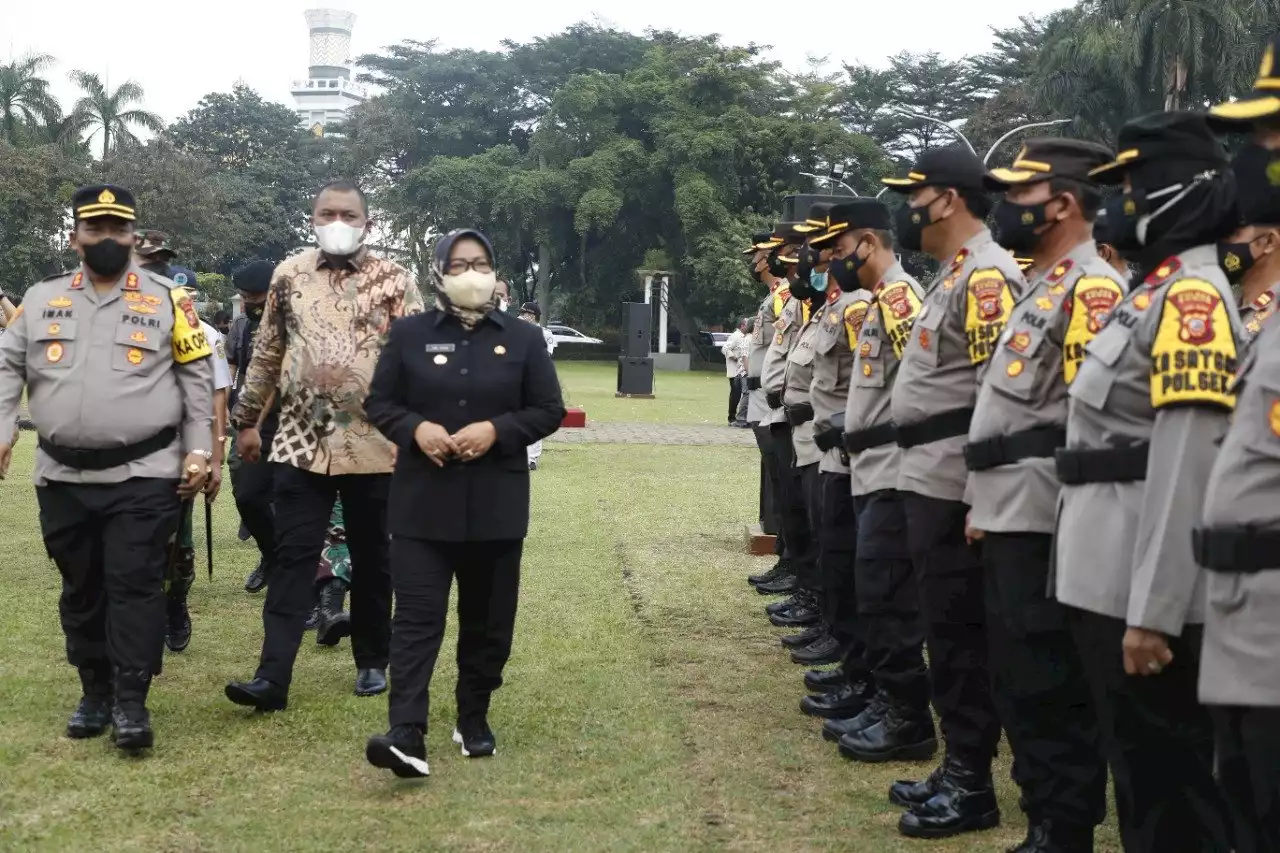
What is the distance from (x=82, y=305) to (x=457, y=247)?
4.93 feet

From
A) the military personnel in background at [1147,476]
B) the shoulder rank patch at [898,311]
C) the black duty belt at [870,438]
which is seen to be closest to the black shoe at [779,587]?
the black duty belt at [870,438]

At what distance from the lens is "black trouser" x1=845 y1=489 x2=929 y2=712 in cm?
589

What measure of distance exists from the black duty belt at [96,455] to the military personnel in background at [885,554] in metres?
2.72

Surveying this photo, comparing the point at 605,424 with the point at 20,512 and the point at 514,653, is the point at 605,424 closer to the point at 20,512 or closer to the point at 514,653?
the point at 20,512

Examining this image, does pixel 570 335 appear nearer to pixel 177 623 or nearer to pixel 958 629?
pixel 177 623

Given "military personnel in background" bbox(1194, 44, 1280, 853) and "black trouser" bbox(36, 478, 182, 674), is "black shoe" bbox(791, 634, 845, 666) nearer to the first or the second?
"black trouser" bbox(36, 478, 182, 674)

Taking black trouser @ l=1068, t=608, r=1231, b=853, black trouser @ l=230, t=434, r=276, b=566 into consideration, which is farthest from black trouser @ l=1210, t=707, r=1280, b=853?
black trouser @ l=230, t=434, r=276, b=566

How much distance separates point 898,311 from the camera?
592cm

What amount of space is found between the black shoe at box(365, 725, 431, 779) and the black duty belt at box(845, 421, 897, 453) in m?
1.96

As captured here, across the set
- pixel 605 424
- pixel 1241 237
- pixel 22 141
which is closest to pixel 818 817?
pixel 1241 237

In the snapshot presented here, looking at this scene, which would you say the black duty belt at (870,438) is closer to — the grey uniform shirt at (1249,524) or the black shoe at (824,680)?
the black shoe at (824,680)

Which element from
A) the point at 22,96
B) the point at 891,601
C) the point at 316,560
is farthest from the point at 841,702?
the point at 22,96

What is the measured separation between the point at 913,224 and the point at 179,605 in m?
4.25

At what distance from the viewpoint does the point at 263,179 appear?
3027 inches
